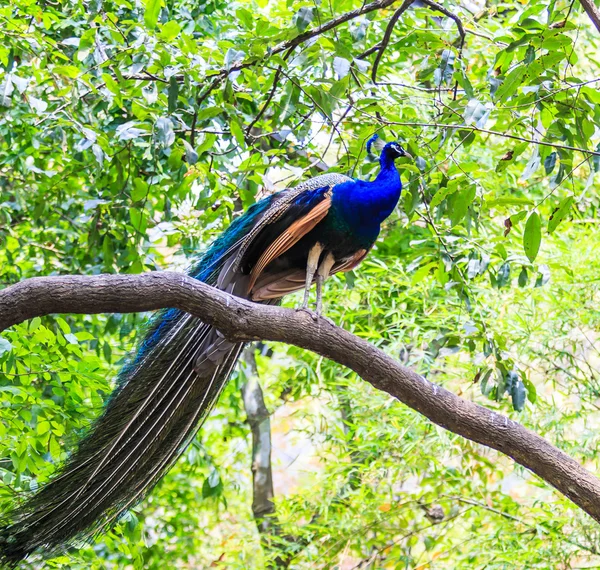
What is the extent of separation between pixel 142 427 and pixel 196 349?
283 mm

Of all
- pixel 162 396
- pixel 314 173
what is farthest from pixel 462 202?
pixel 162 396

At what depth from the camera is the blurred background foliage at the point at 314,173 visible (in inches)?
95.6

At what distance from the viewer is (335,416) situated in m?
4.77

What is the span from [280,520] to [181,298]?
2952 millimetres

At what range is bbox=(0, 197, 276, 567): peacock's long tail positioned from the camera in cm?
221

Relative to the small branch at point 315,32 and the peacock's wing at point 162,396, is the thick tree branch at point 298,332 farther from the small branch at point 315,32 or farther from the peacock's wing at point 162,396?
the small branch at point 315,32

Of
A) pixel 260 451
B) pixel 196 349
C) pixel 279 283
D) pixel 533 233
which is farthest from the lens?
pixel 260 451

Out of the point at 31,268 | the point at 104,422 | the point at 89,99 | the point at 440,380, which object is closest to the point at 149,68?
the point at 89,99

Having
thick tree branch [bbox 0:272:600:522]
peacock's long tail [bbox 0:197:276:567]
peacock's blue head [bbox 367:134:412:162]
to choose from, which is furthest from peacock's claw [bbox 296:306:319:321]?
peacock's blue head [bbox 367:134:412:162]

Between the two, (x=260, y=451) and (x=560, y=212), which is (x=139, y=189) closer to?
(x=560, y=212)

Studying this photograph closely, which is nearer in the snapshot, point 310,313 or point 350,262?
point 310,313

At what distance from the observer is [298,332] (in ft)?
6.88

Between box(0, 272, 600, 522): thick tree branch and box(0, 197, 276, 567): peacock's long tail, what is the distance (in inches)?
14.9

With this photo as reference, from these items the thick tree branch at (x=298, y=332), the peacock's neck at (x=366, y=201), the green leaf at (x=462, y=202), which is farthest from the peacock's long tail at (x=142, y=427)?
the green leaf at (x=462, y=202)
